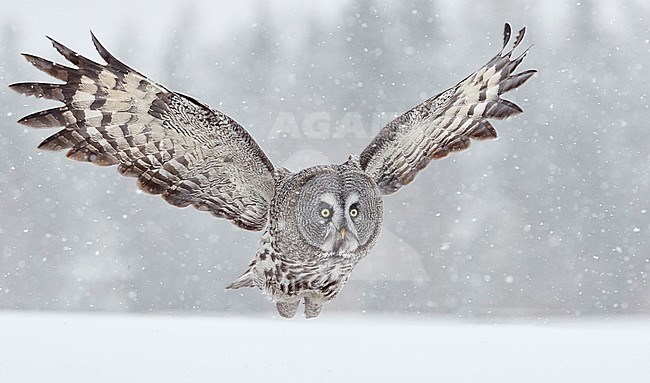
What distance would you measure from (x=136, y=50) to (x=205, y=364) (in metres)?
3.38

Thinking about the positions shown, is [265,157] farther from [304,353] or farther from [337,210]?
[304,353]

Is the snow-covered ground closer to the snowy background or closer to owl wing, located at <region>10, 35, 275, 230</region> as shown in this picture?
owl wing, located at <region>10, 35, 275, 230</region>

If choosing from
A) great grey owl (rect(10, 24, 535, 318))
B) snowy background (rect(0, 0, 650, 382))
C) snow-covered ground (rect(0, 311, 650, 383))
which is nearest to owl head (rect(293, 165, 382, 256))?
great grey owl (rect(10, 24, 535, 318))

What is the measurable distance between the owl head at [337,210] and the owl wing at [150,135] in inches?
6.7

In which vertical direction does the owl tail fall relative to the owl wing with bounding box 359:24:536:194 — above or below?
below

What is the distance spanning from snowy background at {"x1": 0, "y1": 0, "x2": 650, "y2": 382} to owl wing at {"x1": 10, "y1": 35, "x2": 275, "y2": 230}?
3.17 meters

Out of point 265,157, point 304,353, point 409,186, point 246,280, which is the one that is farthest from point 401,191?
point 265,157

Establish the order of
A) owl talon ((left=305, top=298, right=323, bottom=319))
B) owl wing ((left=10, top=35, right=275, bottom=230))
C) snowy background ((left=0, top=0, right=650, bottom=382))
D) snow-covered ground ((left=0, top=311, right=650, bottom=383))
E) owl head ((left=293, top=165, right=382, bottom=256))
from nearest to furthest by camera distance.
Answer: owl wing ((left=10, top=35, right=275, bottom=230)) < owl head ((left=293, top=165, right=382, bottom=256)) < owl talon ((left=305, top=298, right=323, bottom=319)) < snow-covered ground ((left=0, top=311, right=650, bottom=383)) < snowy background ((left=0, top=0, right=650, bottom=382))

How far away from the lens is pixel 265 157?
2008 mm

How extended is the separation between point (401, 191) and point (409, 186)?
0.37 feet

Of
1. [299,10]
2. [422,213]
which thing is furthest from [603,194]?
[299,10]

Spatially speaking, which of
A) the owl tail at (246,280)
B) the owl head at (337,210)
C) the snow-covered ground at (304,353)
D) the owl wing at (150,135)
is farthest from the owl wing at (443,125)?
the snow-covered ground at (304,353)

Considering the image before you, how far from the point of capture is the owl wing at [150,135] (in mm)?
1703

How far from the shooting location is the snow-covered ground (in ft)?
8.80
